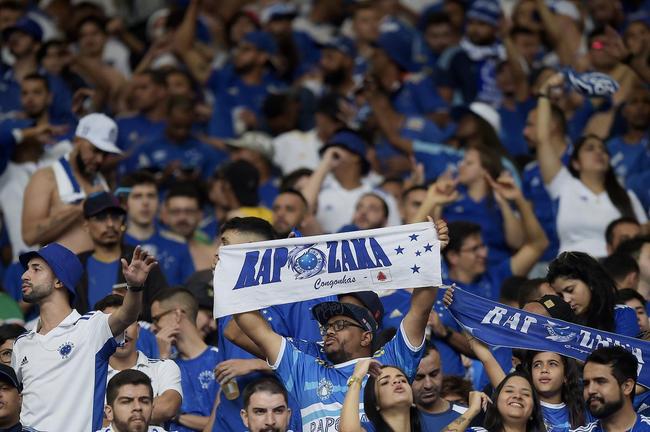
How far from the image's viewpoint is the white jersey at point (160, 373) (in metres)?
9.92

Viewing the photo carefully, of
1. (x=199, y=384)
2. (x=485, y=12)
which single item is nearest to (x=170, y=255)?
(x=199, y=384)

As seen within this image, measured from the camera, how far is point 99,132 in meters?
12.1

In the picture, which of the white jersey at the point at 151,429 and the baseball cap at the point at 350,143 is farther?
the baseball cap at the point at 350,143

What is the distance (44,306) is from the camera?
9422mm

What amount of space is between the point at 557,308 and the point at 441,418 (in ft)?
3.56

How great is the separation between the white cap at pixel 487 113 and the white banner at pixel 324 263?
5.83 metres

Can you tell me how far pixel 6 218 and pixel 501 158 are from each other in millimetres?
4630

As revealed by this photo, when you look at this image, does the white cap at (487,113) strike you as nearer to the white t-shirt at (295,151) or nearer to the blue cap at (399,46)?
the white t-shirt at (295,151)

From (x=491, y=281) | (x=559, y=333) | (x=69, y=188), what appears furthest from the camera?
(x=491, y=281)

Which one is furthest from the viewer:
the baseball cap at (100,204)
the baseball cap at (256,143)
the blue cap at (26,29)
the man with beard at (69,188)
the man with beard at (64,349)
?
the blue cap at (26,29)

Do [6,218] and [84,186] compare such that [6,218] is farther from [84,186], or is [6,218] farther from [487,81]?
[487,81]

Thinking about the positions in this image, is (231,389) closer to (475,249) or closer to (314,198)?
(475,249)

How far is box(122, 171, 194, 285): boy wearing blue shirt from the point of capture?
12625 mm

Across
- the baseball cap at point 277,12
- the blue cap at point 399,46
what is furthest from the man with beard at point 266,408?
the baseball cap at point 277,12
